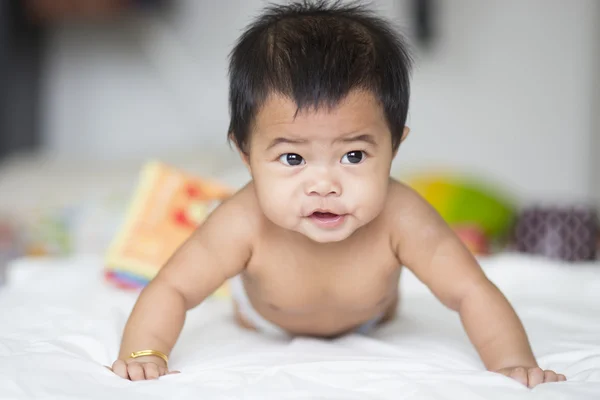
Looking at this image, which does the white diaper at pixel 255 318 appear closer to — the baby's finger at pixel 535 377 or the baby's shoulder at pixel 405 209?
the baby's shoulder at pixel 405 209

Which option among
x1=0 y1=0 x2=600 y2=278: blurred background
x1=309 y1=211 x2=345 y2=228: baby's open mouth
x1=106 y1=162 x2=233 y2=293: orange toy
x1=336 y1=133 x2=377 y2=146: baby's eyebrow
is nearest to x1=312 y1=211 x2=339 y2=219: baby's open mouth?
x1=309 y1=211 x2=345 y2=228: baby's open mouth

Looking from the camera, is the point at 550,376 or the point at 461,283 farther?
the point at 461,283

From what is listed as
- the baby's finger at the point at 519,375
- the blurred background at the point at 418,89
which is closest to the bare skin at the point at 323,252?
the baby's finger at the point at 519,375

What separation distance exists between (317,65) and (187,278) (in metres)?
0.36

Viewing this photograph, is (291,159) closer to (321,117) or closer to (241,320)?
(321,117)

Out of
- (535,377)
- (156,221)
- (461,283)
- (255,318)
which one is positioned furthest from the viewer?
(156,221)

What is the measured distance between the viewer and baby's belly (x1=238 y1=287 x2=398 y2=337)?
1.17 meters

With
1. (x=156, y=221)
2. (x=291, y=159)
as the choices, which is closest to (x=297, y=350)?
(x=291, y=159)

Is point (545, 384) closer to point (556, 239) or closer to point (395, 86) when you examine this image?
point (395, 86)

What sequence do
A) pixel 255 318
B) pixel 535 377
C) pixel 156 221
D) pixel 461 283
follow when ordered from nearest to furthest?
1. pixel 535 377
2. pixel 461 283
3. pixel 255 318
4. pixel 156 221

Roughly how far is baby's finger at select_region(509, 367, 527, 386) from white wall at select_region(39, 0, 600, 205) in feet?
7.45

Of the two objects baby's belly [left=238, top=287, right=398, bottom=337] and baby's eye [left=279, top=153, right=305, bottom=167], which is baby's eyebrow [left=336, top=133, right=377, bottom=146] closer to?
baby's eye [left=279, top=153, right=305, bottom=167]

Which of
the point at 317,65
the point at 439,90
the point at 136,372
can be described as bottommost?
the point at 136,372

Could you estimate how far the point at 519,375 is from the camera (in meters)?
0.96
